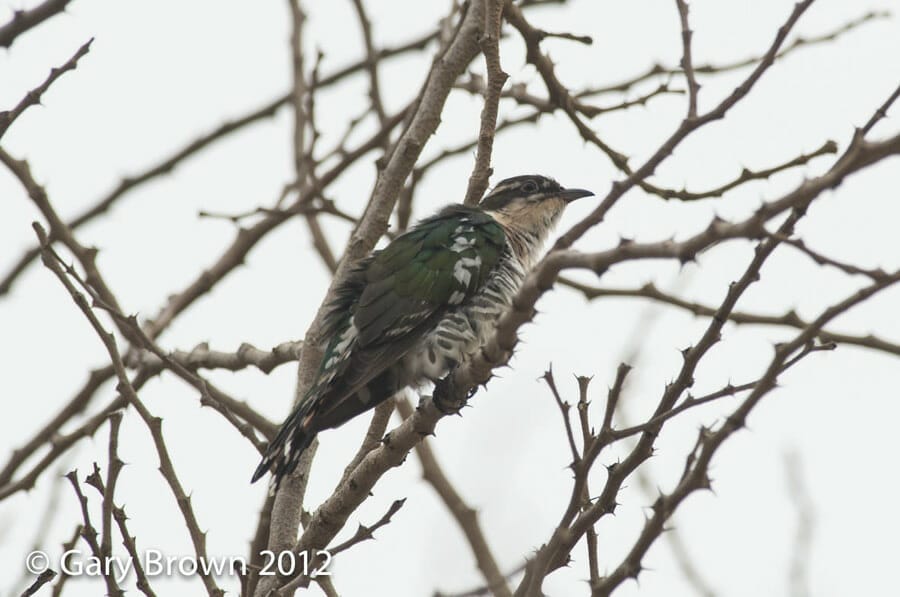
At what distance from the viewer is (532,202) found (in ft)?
23.6

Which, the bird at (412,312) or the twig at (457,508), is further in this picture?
the twig at (457,508)

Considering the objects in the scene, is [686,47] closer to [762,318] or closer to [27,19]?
[762,318]

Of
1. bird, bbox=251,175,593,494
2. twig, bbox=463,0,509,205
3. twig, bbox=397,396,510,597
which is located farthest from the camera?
twig, bbox=397,396,510,597

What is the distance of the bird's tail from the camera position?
15.6 feet

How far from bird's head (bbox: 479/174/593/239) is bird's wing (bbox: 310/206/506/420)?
29.5 inches

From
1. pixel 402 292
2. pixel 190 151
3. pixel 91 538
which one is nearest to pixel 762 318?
pixel 402 292

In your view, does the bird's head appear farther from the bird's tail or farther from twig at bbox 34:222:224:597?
twig at bbox 34:222:224:597

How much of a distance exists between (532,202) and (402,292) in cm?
169

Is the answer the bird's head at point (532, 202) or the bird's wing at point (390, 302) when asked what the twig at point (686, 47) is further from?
the bird's head at point (532, 202)

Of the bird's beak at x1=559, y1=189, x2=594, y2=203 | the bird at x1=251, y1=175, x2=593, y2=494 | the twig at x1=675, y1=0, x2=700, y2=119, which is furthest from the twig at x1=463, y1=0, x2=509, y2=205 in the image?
the bird's beak at x1=559, y1=189, x2=594, y2=203

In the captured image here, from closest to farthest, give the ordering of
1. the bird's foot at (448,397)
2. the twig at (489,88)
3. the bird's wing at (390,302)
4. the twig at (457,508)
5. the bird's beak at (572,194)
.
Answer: the bird's foot at (448,397) → the twig at (489,88) → the bird's wing at (390,302) → the twig at (457,508) → the bird's beak at (572,194)

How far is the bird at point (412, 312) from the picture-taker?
535 cm

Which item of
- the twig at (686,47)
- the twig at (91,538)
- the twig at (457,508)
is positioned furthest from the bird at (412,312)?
the twig at (686,47)

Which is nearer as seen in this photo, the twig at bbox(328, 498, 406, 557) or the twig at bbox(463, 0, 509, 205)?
the twig at bbox(328, 498, 406, 557)
